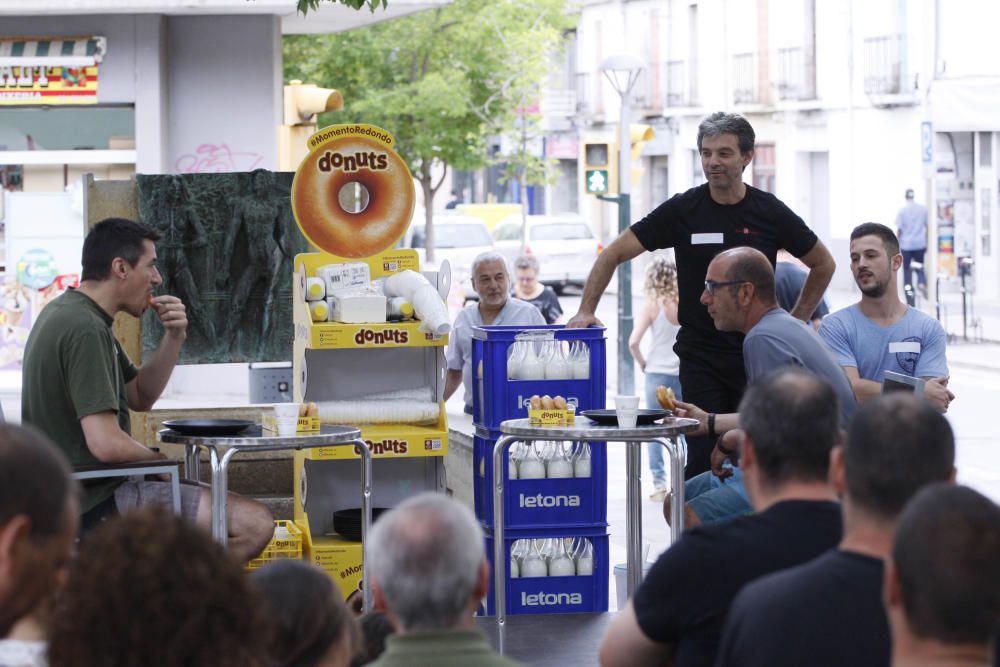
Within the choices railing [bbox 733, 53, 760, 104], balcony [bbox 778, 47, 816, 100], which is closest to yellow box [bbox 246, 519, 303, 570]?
balcony [bbox 778, 47, 816, 100]

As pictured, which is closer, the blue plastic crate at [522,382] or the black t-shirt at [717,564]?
the black t-shirt at [717,564]

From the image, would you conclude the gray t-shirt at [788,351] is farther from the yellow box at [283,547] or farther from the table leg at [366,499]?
the yellow box at [283,547]

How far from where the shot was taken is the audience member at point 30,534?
279cm

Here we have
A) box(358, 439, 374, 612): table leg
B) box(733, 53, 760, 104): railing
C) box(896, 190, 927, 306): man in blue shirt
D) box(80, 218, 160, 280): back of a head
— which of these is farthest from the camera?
box(733, 53, 760, 104): railing

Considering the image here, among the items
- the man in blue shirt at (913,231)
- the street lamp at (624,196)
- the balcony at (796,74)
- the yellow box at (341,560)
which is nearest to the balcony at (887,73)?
the balcony at (796,74)

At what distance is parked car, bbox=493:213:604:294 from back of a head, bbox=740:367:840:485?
28.9 metres

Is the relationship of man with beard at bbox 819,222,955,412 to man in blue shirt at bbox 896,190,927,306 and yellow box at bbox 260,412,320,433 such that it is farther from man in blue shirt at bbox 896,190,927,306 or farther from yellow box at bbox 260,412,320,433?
man in blue shirt at bbox 896,190,927,306

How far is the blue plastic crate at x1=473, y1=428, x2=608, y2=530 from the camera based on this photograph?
7445 millimetres

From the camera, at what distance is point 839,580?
3.40m

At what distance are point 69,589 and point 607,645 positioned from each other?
1703 millimetres

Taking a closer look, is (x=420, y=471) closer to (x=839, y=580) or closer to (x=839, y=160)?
(x=839, y=580)

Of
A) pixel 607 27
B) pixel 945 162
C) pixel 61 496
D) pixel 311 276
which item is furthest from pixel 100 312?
pixel 607 27

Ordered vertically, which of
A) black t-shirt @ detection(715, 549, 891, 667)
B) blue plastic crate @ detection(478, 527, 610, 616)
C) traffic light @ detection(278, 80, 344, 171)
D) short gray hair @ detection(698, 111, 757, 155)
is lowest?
blue plastic crate @ detection(478, 527, 610, 616)

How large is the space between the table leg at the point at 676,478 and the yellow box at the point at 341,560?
1879mm
